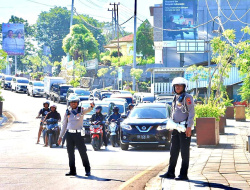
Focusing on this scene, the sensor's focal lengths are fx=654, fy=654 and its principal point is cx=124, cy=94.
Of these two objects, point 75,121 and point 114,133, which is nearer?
point 75,121

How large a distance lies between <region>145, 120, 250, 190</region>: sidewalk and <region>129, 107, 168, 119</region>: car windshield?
2.57m

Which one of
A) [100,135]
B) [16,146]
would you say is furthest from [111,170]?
[16,146]

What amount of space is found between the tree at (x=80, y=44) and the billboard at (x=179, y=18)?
17826 mm

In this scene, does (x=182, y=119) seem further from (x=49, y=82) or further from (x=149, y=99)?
(x=49, y=82)

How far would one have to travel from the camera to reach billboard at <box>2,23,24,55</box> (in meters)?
114

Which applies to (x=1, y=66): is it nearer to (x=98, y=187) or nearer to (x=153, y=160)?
(x=153, y=160)

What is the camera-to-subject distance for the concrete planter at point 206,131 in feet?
72.3

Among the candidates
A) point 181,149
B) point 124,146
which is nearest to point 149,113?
point 124,146

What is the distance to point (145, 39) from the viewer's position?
100500 millimetres

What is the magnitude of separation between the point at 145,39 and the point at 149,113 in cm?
7736

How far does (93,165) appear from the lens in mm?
16375

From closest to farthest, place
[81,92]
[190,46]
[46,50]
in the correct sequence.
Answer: [81,92] < [190,46] < [46,50]

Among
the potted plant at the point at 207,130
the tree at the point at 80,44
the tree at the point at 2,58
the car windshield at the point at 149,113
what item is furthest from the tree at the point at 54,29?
the potted plant at the point at 207,130

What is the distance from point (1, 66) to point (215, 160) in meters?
27.6
